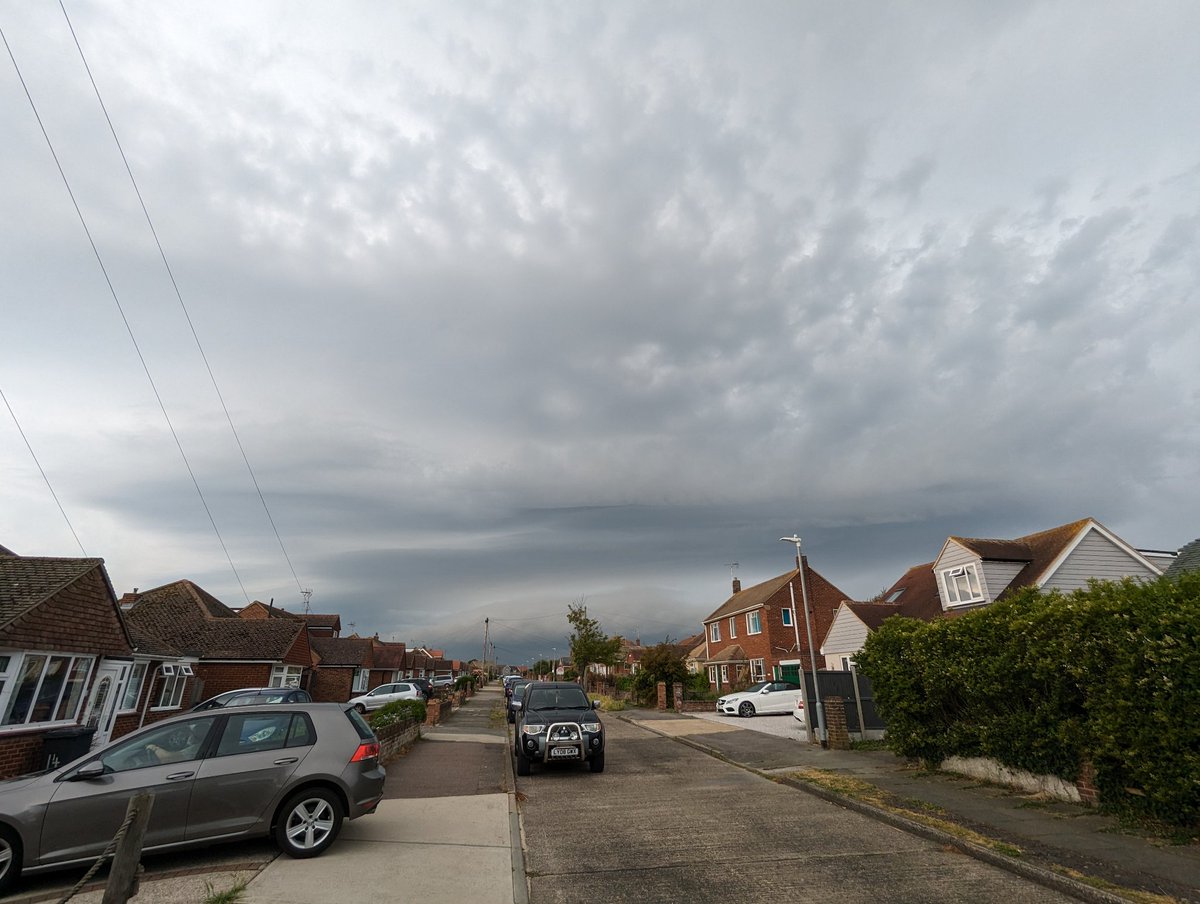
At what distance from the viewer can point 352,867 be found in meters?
6.41

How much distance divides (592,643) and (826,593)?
17478mm

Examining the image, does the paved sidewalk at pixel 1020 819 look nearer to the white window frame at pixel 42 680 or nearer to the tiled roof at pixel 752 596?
the white window frame at pixel 42 680

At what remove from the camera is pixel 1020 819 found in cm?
815

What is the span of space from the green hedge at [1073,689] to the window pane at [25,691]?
17.2 metres

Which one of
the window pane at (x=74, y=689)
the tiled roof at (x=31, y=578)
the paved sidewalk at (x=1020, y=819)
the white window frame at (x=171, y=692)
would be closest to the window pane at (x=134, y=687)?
the white window frame at (x=171, y=692)

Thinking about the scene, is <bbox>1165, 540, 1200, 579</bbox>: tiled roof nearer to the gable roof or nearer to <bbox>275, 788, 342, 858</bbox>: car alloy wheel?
the gable roof

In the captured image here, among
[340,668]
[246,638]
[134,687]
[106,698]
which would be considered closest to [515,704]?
[106,698]

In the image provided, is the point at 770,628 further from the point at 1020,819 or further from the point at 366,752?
the point at 366,752

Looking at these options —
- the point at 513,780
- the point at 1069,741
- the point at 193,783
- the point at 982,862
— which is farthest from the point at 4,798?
the point at 1069,741

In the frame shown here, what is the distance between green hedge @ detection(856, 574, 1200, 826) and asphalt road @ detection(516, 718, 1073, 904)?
8.64 ft

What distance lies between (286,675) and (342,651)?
14.0m

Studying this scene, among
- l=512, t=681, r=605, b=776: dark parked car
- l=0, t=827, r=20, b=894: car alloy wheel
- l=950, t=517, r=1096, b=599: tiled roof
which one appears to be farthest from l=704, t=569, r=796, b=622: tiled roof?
l=0, t=827, r=20, b=894: car alloy wheel

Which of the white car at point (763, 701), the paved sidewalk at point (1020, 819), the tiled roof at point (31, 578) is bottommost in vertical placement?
the paved sidewalk at point (1020, 819)

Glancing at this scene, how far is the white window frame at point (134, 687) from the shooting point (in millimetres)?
19234
